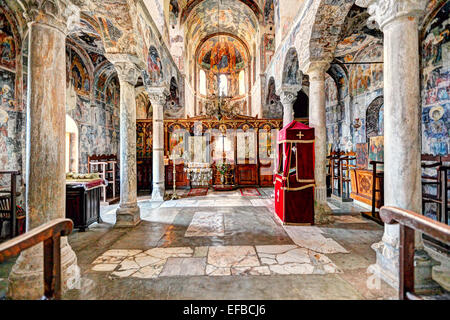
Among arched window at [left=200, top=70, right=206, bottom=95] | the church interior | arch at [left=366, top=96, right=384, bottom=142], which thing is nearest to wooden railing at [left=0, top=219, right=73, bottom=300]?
the church interior

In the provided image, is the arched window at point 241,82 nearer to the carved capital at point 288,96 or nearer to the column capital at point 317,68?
the carved capital at point 288,96

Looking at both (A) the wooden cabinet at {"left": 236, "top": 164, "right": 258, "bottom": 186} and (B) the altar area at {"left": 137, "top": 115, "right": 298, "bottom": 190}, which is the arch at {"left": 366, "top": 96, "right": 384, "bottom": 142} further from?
(A) the wooden cabinet at {"left": 236, "top": 164, "right": 258, "bottom": 186}

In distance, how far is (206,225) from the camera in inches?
206

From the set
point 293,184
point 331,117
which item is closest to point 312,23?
point 293,184

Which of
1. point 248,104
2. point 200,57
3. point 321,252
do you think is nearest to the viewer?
point 321,252

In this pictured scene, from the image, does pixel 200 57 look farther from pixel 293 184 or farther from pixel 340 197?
pixel 293 184

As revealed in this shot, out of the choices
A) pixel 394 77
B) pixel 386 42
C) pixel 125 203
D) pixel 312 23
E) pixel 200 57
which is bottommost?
pixel 125 203

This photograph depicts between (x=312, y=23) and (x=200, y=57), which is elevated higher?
(x=200, y=57)

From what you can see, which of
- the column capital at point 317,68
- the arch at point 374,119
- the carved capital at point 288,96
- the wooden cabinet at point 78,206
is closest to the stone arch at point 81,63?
the wooden cabinet at point 78,206

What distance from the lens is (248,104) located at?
18422 millimetres

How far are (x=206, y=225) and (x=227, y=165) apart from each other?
6.36 m

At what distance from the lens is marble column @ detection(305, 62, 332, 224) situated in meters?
5.42

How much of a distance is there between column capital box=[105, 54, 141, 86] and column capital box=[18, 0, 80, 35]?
231cm

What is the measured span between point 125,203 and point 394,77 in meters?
5.47
